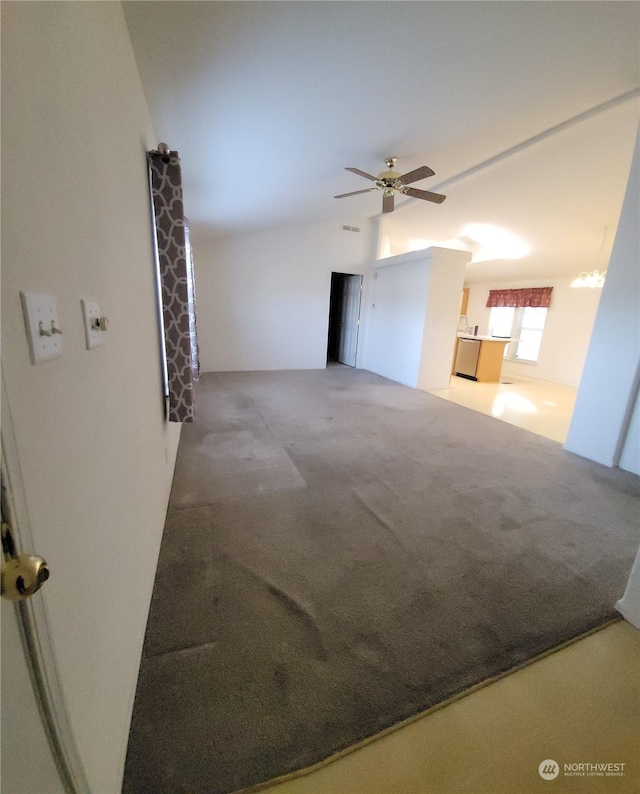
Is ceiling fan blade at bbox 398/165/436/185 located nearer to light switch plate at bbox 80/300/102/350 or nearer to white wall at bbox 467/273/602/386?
light switch plate at bbox 80/300/102/350

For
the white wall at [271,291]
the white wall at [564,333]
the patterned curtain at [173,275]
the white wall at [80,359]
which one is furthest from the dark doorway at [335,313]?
the white wall at [80,359]

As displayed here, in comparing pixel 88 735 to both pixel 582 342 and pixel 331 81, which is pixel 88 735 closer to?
pixel 331 81

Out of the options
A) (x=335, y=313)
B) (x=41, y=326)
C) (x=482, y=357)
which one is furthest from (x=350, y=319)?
(x=41, y=326)

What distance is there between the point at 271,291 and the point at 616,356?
493 cm

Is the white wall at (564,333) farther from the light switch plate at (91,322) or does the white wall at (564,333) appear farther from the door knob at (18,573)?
the door knob at (18,573)

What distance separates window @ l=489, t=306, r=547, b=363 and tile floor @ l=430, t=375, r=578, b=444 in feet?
3.36

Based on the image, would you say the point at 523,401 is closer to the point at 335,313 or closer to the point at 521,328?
the point at 521,328

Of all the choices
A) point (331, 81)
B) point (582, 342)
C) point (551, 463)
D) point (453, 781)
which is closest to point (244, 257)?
point (331, 81)

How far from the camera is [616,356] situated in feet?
8.52

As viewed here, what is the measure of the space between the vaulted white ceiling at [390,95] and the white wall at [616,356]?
86cm

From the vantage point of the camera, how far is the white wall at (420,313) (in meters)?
4.89

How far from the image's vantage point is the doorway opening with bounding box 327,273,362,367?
21.6 ft

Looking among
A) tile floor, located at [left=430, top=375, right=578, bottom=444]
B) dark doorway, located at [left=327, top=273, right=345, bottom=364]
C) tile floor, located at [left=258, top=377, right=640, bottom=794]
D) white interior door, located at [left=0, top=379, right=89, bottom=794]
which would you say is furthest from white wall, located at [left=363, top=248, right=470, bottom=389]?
white interior door, located at [left=0, top=379, right=89, bottom=794]

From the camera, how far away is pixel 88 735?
0.63 metres
